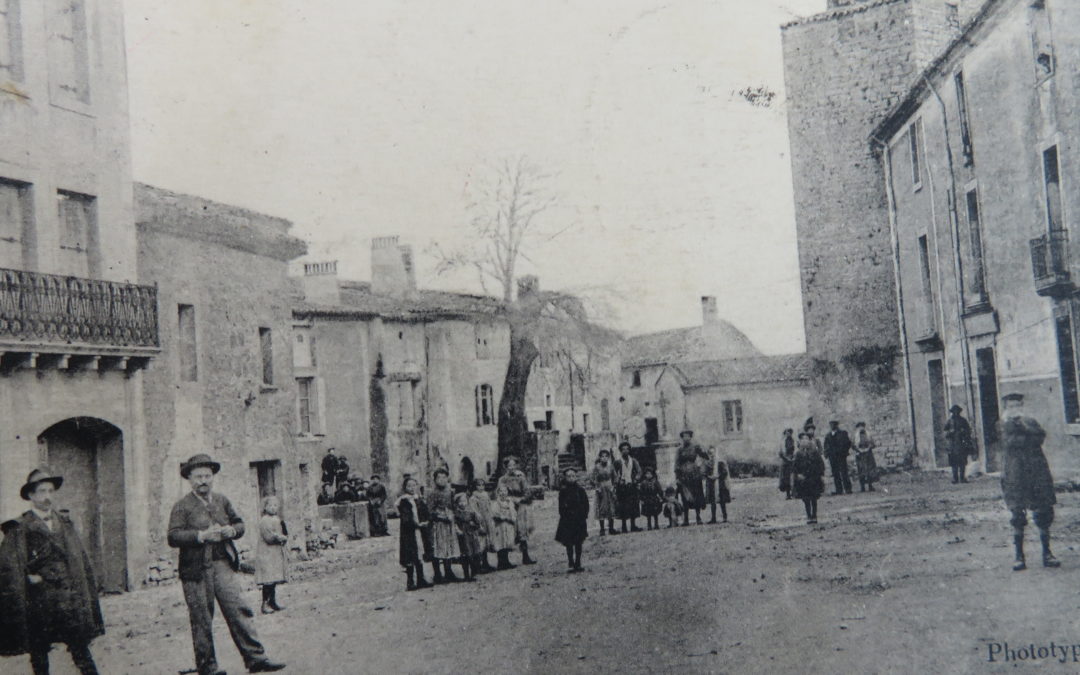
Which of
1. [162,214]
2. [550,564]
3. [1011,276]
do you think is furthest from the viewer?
[550,564]

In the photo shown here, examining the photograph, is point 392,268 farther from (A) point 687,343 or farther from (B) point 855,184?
(B) point 855,184

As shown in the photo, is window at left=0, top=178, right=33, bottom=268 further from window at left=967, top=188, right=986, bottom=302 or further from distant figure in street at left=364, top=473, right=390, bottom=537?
window at left=967, top=188, right=986, bottom=302

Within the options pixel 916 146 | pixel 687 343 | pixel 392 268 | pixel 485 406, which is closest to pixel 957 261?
pixel 916 146

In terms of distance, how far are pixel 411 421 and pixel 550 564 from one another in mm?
3523

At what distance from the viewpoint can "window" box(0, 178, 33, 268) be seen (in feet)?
31.4

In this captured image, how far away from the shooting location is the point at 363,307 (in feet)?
39.0

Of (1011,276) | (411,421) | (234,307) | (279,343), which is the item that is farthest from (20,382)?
(1011,276)

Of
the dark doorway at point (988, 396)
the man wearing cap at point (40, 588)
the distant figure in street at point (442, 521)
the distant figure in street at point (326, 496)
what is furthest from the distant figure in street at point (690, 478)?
the man wearing cap at point (40, 588)

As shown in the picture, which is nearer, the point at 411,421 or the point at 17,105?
the point at 17,105

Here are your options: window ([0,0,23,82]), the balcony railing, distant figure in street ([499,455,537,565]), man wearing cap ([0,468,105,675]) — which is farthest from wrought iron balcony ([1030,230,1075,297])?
window ([0,0,23,82])

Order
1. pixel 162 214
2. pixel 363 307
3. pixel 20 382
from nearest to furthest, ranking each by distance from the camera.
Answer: pixel 20 382 → pixel 162 214 → pixel 363 307

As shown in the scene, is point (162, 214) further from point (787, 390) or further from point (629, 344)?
point (787, 390)

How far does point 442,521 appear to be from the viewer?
10430 mm

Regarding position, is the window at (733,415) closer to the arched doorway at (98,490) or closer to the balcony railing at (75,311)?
the balcony railing at (75,311)
